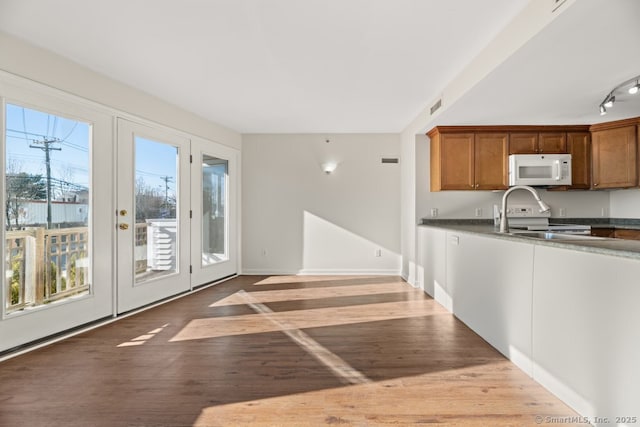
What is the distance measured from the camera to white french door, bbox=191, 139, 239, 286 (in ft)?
15.0

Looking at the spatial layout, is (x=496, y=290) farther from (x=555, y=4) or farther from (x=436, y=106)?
(x=436, y=106)

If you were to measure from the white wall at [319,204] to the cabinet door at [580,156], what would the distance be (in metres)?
2.44

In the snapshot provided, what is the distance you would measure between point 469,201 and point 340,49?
10.4 ft

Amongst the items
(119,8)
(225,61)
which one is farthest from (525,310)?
(119,8)

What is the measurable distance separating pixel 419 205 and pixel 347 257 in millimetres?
1576

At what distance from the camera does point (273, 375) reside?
2.18 meters

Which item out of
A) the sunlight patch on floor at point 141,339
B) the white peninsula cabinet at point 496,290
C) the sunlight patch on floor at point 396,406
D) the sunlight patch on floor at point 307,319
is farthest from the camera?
the sunlight patch on floor at point 307,319

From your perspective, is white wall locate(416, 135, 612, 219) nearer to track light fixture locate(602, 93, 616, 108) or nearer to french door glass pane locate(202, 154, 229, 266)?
track light fixture locate(602, 93, 616, 108)

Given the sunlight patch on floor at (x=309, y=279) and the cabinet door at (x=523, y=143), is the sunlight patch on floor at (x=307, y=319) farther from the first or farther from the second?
the cabinet door at (x=523, y=143)

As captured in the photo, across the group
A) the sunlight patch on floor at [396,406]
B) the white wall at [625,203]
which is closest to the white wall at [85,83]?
the sunlight patch on floor at [396,406]

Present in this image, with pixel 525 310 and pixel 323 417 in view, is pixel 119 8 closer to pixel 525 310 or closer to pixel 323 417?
pixel 323 417

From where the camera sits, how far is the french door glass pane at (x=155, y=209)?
3.67 m

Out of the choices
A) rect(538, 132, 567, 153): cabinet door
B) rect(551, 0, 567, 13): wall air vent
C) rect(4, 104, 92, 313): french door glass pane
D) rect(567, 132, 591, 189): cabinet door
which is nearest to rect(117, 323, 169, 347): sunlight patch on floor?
rect(4, 104, 92, 313): french door glass pane

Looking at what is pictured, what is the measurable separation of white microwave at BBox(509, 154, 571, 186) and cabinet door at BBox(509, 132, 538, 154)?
0.17 meters
